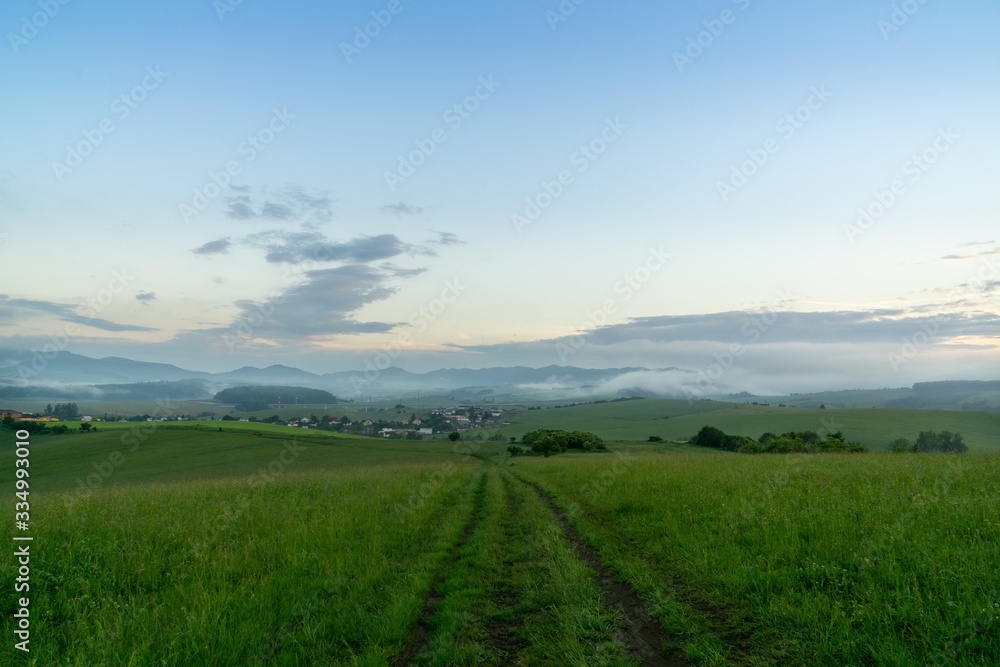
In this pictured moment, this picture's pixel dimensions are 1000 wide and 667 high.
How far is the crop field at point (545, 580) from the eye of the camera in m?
6.12

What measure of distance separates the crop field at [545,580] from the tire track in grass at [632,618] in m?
0.04

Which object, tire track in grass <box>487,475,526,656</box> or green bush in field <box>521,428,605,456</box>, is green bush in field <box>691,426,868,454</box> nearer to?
green bush in field <box>521,428,605,456</box>

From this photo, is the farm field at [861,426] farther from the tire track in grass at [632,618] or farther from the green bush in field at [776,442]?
the tire track in grass at [632,618]

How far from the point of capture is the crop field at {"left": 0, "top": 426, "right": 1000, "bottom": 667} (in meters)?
6.12

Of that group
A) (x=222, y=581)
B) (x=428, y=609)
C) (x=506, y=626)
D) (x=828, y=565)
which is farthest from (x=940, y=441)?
(x=222, y=581)

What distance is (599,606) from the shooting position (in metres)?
7.66

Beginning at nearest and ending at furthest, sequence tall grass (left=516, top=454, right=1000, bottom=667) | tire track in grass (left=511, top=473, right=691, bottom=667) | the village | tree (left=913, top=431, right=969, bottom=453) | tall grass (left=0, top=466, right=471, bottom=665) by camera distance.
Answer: tall grass (left=516, top=454, right=1000, bottom=667), tire track in grass (left=511, top=473, right=691, bottom=667), tall grass (left=0, top=466, right=471, bottom=665), tree (left=913, top=431, right=969, bottom=453), the village

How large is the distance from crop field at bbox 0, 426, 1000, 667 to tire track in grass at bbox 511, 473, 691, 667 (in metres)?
0.04

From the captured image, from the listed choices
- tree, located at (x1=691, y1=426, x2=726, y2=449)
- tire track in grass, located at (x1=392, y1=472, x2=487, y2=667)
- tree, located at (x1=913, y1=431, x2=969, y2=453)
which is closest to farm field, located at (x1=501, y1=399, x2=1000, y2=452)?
tree, located at (x1=913, y1=431, x2=969, y2=453)

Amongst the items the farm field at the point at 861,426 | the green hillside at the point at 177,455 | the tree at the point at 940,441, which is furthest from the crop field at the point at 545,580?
the farm field at the point at 861,426

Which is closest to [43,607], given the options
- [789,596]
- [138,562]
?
[138,562]

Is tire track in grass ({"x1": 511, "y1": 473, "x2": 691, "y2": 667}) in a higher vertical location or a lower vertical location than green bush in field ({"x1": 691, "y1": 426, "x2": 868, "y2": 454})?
higher

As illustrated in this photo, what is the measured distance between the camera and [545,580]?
9.12 meters

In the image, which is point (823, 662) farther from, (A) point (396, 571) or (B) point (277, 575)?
(B) point (277, 575)
